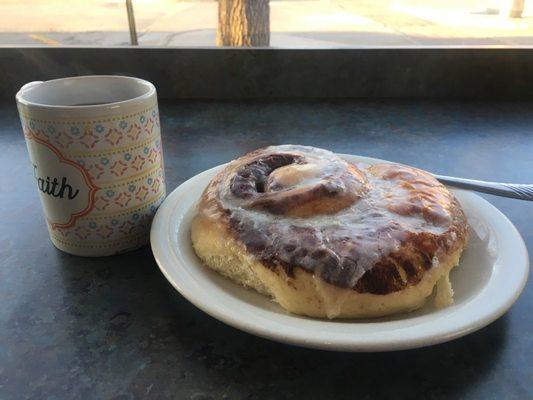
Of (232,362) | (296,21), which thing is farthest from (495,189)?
(296,21)

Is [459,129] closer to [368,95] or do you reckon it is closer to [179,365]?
[368,95]

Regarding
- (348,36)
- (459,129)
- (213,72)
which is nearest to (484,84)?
(459,129)

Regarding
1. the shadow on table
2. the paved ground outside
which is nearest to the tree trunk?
the paved ground outside

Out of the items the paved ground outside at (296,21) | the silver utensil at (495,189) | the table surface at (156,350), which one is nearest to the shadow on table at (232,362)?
the table surface at (156,350)

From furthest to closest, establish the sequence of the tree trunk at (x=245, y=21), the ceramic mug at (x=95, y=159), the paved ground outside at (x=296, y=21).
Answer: the paved ground outside at (x=296, y=21), the tree trunk at (x=245, y=21), the ceramic mug at (x=95, y=159)

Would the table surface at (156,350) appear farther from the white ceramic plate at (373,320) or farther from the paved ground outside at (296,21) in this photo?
the paved ground outside at (296,21)

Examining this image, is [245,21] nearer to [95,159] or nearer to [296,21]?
[95,159]

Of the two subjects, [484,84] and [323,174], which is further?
[484,84]

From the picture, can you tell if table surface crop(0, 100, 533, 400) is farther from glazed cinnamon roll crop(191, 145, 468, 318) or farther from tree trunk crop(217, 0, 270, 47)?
tree trunk crop(217, 0, 270, 47)
